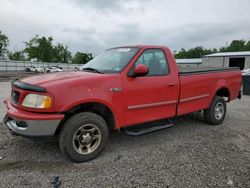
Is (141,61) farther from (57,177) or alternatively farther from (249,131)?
(249,131)

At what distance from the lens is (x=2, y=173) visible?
3.11 m

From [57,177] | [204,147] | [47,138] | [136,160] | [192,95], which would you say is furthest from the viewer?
[192,95]

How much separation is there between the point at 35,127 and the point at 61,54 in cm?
8648

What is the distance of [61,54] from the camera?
84.5 metres

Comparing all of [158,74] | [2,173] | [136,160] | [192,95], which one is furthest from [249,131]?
[2,173]

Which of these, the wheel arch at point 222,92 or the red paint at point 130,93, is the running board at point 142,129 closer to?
the red paint at point 130,93

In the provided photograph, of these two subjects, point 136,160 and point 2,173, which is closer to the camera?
point 2,173

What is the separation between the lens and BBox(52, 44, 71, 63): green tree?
81912mm

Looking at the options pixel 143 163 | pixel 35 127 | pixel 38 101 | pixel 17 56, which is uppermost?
pixel 17 56

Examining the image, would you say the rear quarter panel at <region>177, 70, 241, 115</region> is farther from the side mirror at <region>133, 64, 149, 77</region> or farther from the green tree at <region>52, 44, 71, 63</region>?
the green tree at <region>52, 44, 71, 63</region>

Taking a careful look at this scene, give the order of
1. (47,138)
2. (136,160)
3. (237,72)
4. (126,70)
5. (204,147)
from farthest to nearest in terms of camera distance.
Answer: (237,72) < (204,147) < (126,70) < (136,160) < (47,138)

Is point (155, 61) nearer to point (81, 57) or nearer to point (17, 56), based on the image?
point (81, 57)

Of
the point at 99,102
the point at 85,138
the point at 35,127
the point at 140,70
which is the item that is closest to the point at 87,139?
the point at 85,138

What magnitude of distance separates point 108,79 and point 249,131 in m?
3.80
